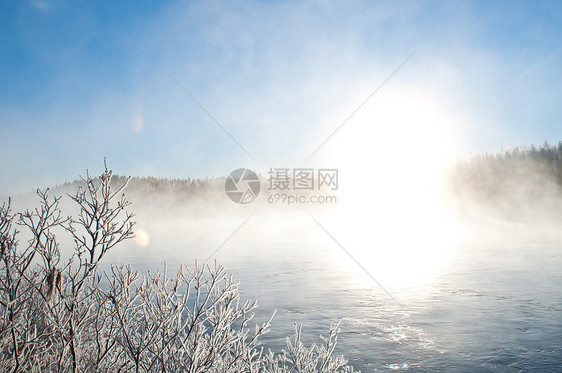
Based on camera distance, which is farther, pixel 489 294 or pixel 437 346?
pixel 489 294

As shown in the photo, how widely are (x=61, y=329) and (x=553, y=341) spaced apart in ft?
41.1

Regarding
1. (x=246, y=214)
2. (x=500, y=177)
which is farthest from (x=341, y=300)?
(x=246, y=214)

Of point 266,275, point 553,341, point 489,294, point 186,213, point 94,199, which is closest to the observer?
point 94,199

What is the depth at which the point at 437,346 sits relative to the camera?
1052 centimetres

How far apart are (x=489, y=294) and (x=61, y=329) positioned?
1893 cm

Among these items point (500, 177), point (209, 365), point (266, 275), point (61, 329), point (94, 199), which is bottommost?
point (266, 275)

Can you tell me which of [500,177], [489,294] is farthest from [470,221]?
[489,294]

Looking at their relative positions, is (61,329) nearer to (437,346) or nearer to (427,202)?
(437,346)

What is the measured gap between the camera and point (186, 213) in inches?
5773

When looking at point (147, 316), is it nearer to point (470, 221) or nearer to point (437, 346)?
point (437, 346)

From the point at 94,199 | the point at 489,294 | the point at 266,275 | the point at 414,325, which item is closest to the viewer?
the point at 94,199

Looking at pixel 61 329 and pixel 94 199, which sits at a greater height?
pixel 94 199

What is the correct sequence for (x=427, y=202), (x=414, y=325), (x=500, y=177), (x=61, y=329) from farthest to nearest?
1. (x=427, y=202)
2. (x=500, y=177)
3. (x=414, y=325)
4. (x=61, y=329)

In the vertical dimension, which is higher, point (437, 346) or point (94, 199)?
point (94, 199)
